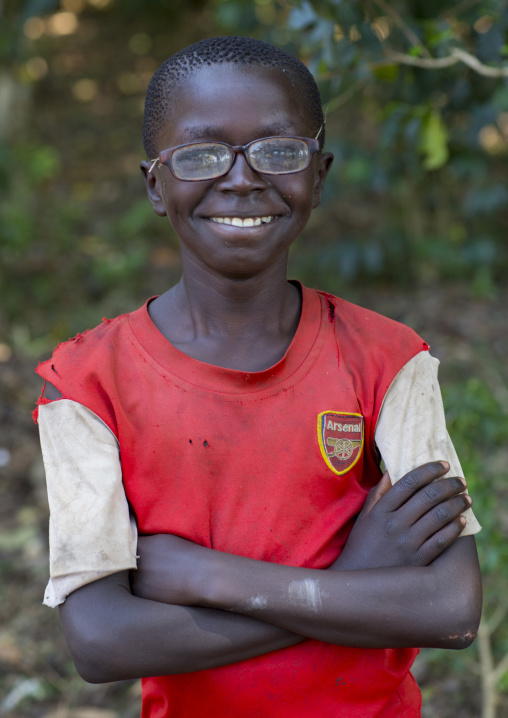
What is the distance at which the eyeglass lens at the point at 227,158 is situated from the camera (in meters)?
1.53

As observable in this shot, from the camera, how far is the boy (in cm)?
149

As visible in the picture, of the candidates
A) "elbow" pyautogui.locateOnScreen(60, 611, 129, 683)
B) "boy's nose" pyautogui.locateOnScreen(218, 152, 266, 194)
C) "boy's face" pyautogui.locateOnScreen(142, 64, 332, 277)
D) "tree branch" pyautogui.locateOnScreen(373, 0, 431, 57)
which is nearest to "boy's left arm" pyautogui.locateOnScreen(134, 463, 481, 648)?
"elbow" pyautogui.locateOnScreen(60, 611, 129, 683)

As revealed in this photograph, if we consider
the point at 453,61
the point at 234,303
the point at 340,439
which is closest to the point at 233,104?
the point at 234,303

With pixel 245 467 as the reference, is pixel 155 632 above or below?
below

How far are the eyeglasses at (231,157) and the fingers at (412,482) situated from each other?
683 millimetres

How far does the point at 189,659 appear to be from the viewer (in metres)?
1.49

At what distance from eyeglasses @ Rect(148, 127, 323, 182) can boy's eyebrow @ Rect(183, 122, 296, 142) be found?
15 mm

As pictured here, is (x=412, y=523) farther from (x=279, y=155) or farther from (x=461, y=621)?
(x=279, y=155)

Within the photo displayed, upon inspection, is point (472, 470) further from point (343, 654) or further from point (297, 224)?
point (297, 224)

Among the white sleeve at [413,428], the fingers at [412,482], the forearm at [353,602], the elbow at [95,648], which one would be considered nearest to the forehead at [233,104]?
the white sleeve at [413,428]

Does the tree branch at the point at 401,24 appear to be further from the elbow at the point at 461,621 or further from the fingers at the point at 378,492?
the elbow at the point at 461,621

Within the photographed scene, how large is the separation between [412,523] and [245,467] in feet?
1.21

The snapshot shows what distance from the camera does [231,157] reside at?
5.02ft

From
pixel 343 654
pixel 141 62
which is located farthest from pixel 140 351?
pixel 141 62
